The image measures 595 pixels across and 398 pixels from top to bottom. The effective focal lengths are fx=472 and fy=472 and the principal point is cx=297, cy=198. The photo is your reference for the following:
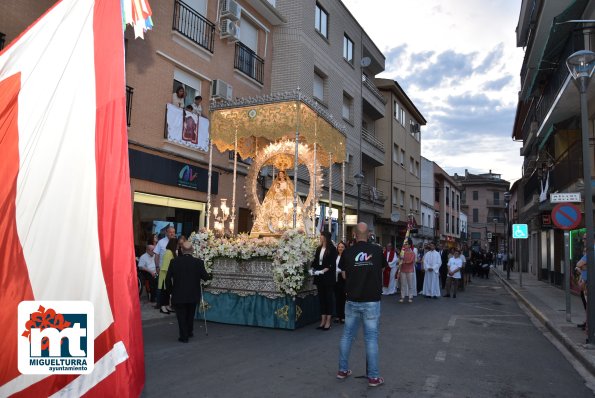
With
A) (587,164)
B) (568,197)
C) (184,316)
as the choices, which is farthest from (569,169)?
(184,316)

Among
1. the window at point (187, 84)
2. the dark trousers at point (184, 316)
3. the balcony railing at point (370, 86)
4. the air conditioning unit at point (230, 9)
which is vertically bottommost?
the dark trousers at point (184, 316)

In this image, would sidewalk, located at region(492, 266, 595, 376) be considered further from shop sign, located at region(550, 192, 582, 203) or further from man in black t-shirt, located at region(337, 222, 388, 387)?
man in black t-shirt, located at region(337, 222, 388, 387)

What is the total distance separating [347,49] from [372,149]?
6.50 m

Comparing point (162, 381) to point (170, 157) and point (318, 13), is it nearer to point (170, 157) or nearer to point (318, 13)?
point (170, 157)

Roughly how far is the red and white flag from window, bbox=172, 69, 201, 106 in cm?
1192

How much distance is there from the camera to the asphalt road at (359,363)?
5.45 m

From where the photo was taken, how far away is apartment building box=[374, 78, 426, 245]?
3388 centimetres

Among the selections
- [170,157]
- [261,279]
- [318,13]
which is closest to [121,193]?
[261,279]

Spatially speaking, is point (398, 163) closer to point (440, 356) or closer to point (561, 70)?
point (561, 70)

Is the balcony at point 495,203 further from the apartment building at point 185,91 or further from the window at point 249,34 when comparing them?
the apartment building at point 185,91

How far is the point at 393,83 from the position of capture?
111 feet

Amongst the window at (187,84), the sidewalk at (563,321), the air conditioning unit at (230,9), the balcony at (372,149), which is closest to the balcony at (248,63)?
the air conditioning unit at (230,9)

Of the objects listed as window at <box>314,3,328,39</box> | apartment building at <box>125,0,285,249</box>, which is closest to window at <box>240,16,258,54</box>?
apartment building at <box>125,0,285,249</box>

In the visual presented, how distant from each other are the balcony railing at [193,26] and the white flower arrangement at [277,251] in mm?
7879
